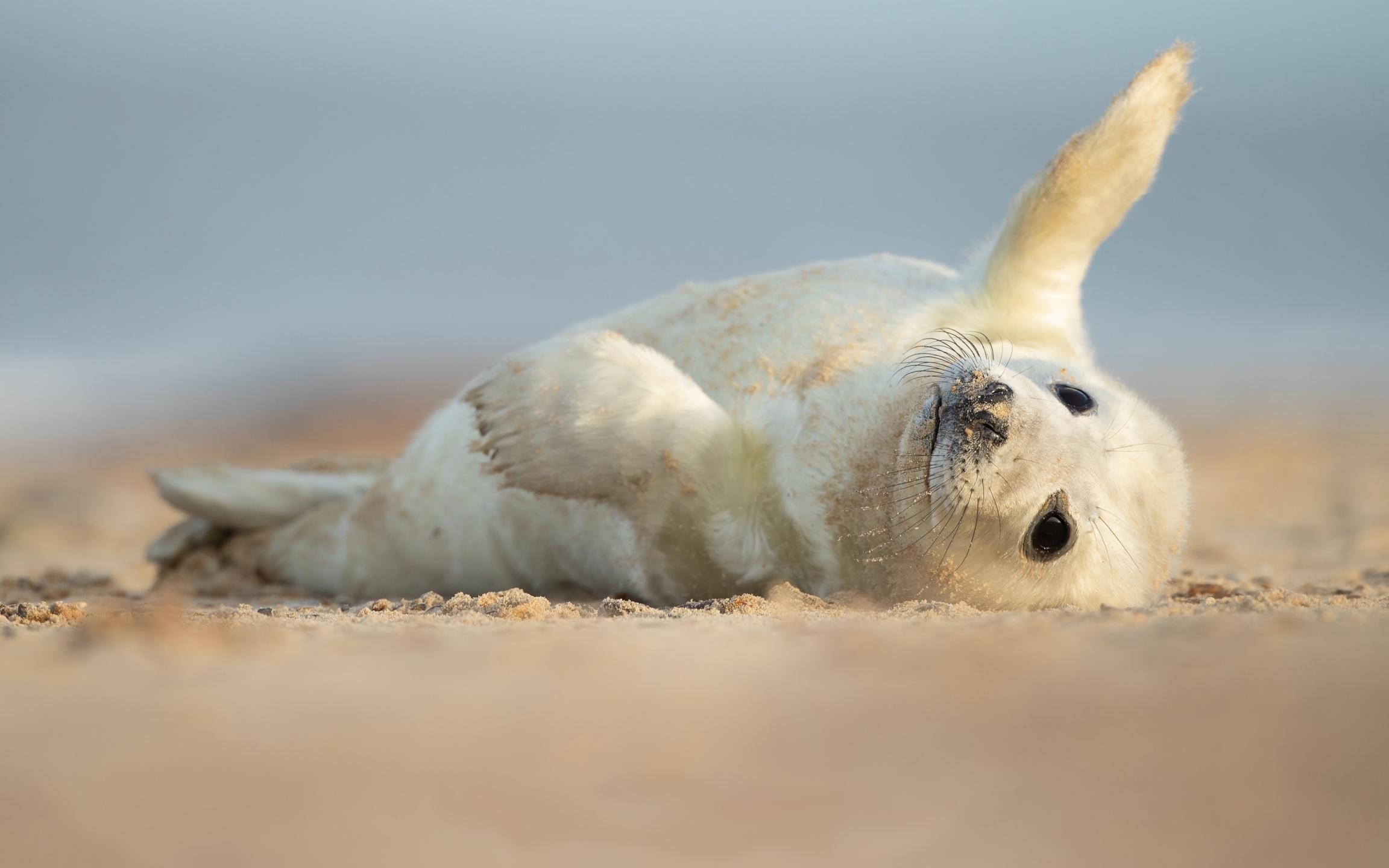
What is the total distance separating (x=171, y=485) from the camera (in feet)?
14.4

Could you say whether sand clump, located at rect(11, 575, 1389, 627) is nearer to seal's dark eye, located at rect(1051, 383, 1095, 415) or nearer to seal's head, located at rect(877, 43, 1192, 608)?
seal's head, located at rect(877, 43, 1192, 608)

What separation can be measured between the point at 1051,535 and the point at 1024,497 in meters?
0.18

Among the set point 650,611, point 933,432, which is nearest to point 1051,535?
point 933,432

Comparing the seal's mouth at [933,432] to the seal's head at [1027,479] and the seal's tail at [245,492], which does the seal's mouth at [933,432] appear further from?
the seal's tail at [245,492]

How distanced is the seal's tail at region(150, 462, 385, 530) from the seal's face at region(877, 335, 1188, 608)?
8.46 feet

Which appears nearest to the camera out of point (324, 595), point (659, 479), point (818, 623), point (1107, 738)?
point (1107, 738)

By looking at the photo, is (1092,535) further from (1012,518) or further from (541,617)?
(541,617)

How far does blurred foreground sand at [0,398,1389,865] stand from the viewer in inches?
51.4

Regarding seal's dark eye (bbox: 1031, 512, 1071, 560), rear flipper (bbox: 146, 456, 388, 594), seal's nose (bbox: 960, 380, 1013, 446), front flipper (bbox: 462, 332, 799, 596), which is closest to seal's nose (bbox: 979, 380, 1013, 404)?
seal's nose (bbox: 960, 380, 1013, 446)

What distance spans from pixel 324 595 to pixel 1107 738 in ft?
10.6

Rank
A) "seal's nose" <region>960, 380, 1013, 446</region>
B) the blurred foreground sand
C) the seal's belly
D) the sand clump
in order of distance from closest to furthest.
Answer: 1. the blurred foreground sand
2. the sand clump
3. "seal's nose" <region>960, 380, 1013, 446</region>
4. the seal's belly

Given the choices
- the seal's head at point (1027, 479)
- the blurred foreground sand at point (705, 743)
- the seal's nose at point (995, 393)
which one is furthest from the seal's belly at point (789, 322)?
the blurred foreground sand at point (705, 743)

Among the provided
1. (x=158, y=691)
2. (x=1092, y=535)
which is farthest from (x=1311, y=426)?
(x=158, y=691)

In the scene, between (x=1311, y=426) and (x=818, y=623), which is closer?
(x=818, y=623)
